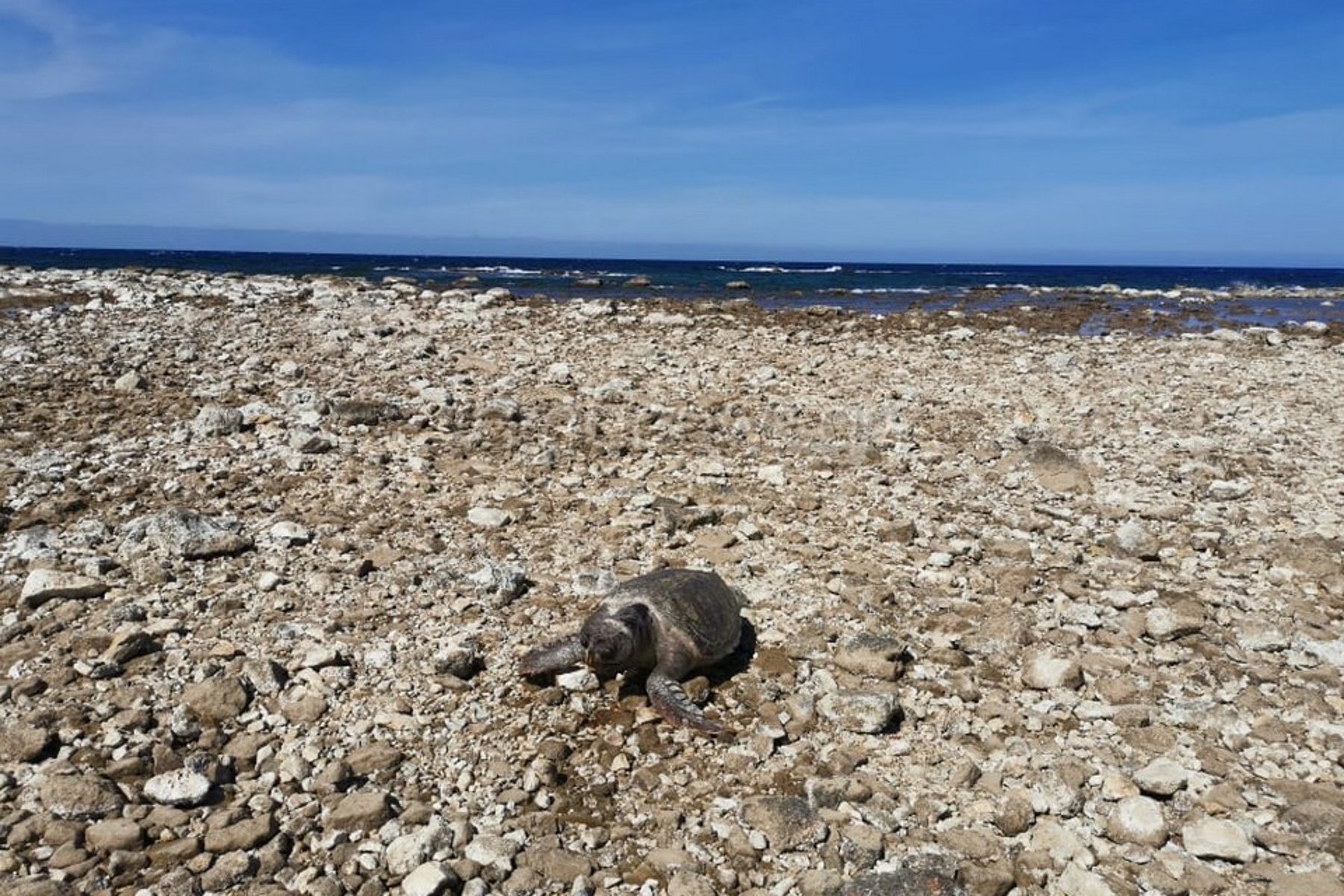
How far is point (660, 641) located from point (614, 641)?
332mm

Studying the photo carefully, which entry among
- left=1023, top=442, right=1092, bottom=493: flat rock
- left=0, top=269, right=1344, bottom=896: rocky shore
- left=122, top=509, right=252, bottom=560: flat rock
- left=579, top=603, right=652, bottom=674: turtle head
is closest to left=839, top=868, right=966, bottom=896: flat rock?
left=0, top=269, right=1344, bottom=896: rocky shore

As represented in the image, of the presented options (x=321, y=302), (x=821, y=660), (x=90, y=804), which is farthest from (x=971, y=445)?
(x=321, y=302)

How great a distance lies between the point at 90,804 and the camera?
147 inches

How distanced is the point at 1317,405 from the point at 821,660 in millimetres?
10209

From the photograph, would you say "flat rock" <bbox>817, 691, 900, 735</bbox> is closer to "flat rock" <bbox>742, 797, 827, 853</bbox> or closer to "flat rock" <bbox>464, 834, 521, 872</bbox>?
"flat rock" <bbox>742, 797, 827, 853</bbox>

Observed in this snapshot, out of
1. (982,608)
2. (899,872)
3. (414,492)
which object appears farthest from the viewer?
(414,492)

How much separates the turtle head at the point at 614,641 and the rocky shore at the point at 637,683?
0.25m

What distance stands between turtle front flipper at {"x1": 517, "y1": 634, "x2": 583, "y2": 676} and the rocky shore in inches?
4.3

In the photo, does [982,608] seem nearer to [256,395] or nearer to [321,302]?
[256,395]

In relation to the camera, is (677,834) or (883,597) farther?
(883,597)

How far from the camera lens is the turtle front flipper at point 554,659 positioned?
488 centimetres

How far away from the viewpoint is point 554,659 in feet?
16.0

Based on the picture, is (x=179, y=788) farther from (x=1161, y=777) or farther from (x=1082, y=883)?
(x=1161, y=777)

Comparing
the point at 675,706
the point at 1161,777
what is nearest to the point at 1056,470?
the point at 1161,777
